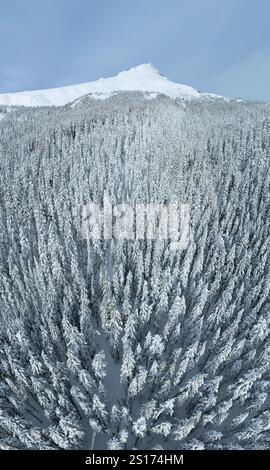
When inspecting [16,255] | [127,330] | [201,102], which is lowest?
[127,330]

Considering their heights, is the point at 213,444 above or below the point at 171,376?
below

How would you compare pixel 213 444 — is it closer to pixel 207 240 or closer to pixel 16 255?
pixel 207 240

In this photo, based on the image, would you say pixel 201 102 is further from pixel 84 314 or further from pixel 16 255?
Answer: pixel 84 314

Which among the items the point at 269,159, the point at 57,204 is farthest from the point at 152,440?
the point at 269,159

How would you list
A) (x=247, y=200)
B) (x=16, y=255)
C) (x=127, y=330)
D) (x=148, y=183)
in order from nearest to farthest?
1. (x=127, y=330)
2. (x=16, y=255)
3. (x=247, y=200)
4. (x=148, y=183)

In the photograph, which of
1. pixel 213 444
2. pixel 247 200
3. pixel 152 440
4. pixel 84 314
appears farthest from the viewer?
pixel 247 200

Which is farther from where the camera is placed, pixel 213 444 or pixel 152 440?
pixel 152 440
